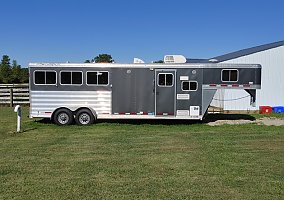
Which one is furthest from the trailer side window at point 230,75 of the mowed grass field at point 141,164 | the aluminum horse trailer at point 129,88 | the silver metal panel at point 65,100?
the silver metal panel at point 65,100

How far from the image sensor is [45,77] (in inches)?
571

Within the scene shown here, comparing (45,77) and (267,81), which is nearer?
(45,77)

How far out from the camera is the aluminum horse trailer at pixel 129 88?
14.3m

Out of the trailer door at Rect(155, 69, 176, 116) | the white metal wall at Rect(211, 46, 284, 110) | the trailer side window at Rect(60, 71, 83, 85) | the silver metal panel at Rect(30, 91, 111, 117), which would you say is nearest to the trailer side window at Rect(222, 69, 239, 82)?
the trailer door at Rect(155, 69, 176, 116)

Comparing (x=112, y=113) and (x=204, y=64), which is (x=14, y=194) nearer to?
(x=112, y=113)

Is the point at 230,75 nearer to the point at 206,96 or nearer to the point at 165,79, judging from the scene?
the point at 206,96

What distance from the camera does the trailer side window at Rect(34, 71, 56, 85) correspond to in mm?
14477

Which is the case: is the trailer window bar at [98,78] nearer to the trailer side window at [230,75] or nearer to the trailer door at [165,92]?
the trailer door at [165,92]

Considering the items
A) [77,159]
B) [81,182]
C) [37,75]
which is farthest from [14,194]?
[37,75]

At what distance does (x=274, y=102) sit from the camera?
2289cm

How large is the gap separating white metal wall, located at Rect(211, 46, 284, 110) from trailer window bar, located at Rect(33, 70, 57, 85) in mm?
12023

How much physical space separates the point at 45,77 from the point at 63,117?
5.77ft

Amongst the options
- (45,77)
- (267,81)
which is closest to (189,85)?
(45,77)

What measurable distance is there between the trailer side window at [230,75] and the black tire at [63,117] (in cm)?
630
